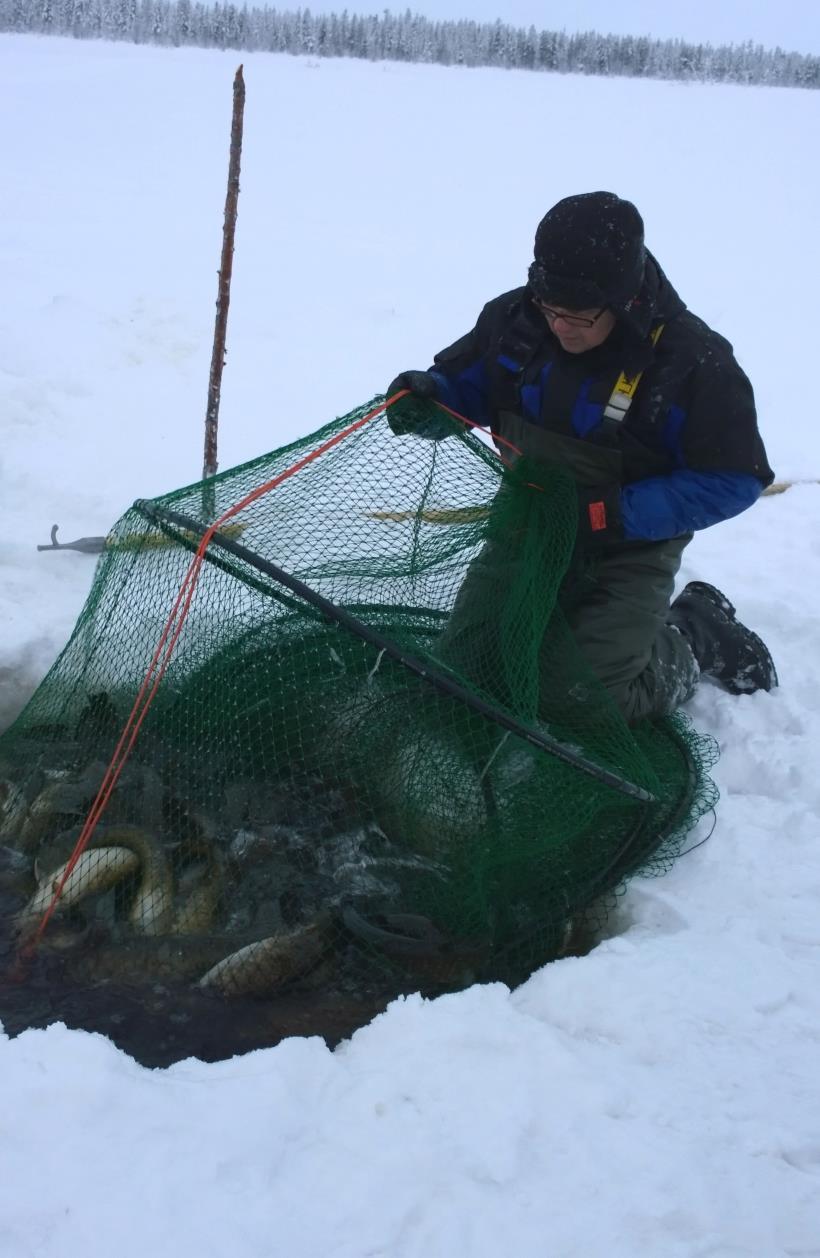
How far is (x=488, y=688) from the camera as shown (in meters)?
3.34

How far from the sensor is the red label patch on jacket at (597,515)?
337 centimetres

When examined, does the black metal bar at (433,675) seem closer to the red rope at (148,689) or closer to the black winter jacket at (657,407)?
the red rope at (148,689)

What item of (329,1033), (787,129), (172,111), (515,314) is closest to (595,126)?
(787,129)

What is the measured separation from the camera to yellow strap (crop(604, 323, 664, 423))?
3271mm

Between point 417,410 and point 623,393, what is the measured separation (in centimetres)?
72

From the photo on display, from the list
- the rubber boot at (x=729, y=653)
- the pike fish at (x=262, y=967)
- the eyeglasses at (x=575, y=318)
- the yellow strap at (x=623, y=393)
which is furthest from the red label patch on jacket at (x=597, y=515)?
the pike fish at (x=262, y=967)

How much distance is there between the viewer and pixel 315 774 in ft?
10.6

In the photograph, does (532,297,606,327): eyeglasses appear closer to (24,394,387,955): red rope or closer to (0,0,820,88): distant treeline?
(24,394,387,955): red rope

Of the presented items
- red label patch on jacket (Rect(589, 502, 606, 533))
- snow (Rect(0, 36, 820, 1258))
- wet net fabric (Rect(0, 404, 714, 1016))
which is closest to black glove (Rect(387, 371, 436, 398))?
wet net fabric (Rect(0, 404, 714, 1016))

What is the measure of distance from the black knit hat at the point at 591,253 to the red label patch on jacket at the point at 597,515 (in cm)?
61

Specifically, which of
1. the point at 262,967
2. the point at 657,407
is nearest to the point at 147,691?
the point at 262,967

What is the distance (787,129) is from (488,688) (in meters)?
29.1

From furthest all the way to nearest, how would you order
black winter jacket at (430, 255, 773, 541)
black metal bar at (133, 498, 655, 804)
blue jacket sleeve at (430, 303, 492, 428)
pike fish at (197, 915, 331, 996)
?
blue jacket sleeve at (430, 303, 492, 428)
black winter jacket at (430, 255, 773, 541)
pike fish at (197, 915, 331, 996)
black metal bar at (133, 498, 655, 804)

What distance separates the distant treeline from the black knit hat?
48.4 m
